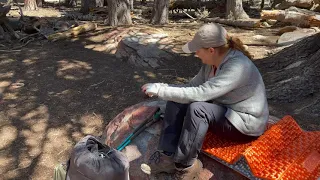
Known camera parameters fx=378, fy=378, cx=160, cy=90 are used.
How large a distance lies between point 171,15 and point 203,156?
11440 mm

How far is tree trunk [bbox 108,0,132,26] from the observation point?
948 centimetres

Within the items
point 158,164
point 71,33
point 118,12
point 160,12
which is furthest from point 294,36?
point 158,164

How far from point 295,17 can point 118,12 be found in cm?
449

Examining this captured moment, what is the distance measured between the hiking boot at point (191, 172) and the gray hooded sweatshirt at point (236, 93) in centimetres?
41

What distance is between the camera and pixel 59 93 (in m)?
5.78

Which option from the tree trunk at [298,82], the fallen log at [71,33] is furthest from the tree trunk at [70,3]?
the tree trunk at [298,82]

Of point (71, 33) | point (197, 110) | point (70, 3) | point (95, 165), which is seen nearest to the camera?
point (95, 165)

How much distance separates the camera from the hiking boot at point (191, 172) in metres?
2.71

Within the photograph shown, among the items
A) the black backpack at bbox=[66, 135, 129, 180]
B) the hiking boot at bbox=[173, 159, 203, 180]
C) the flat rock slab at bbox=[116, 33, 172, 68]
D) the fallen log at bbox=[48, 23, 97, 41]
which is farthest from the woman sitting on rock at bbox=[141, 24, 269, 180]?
the fallen log at bbox=[48, 23, 97, 41]

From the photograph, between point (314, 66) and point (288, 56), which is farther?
point (288, 56)

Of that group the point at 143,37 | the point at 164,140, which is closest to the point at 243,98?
the point at 164,140

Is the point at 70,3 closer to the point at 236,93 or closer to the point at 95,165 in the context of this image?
the point at 236,93

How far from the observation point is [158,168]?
2850 millimetres

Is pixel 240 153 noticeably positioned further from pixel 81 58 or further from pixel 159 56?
pixel 81 58
